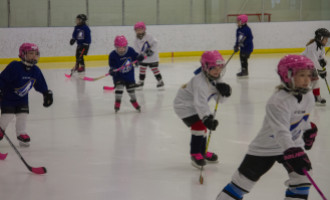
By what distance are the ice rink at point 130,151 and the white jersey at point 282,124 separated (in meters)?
0.80

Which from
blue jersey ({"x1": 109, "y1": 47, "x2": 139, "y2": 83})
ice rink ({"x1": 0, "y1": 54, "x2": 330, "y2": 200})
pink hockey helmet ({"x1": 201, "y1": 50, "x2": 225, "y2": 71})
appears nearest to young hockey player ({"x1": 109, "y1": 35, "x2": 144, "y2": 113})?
blue jersey ({"x1": 109, "y1": 47, "x2": 139, "y2": 83})

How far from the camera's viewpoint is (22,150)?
179 inches

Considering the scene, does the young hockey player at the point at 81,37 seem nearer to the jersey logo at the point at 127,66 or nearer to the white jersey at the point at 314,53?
the jersey logo at the point at 127,66

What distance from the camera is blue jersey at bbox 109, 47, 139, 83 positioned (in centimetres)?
598

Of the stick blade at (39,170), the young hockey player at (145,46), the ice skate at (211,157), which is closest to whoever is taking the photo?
the stick blade at (39,170)

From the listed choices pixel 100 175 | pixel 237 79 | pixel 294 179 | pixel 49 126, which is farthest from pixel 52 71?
pixel 294 179

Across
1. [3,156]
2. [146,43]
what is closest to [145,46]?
[146,43]

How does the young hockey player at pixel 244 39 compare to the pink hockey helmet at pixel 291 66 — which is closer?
the pink hockey helmet at pixel 291 66

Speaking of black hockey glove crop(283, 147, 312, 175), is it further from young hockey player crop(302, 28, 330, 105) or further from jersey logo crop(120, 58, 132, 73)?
young hockey player crop(302, 28, 330, 105)


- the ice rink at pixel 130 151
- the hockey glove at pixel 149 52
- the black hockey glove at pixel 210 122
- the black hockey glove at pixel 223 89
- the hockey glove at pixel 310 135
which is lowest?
the ice rink at pixel 130 151

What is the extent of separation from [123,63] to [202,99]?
257 centimetres

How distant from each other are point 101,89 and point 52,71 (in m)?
2.57

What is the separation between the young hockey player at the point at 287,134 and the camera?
234 centimetres

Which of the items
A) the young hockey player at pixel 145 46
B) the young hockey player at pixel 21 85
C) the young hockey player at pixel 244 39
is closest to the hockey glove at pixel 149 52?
the young hockey player at pixel 145 46
